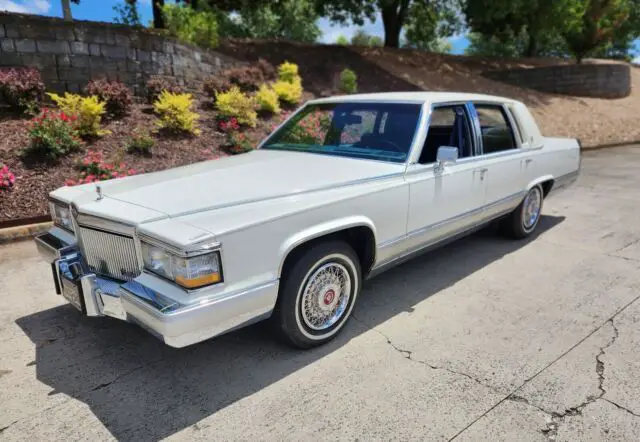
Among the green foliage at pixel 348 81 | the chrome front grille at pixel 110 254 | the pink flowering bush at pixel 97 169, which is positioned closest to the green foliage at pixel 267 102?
the green foliage at pixel 348 81

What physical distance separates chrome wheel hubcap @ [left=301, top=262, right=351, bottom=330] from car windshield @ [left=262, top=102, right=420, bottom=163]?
105cm

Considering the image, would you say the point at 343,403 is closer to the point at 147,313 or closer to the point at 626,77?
the point at 147,313

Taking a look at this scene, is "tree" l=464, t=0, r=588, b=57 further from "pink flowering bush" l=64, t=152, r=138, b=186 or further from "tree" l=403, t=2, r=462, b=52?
"pink flowering bush" l=64, t=152, r=138, b=186

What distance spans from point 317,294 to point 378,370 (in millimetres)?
635

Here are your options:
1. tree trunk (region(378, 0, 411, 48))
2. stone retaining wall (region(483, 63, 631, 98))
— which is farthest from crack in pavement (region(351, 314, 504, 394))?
tree trunk (region(378, 0, 411, 48))

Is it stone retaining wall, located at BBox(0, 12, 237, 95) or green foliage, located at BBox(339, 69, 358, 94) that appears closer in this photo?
stone retaining wall, located at BBox(0, 12, 237, 95)

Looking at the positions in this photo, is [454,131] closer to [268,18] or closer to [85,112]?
[85,112]

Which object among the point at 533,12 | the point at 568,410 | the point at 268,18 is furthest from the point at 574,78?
the point at 268,18

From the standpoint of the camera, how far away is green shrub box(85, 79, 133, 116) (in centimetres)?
860

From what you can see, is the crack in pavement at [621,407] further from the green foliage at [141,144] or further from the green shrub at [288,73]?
the green shrub at [288,73]

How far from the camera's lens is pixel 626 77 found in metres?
20.2

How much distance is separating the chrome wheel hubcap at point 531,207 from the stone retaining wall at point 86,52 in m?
8.37

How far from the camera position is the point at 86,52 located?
924 centimetres

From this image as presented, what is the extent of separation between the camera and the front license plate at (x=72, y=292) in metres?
2.84
